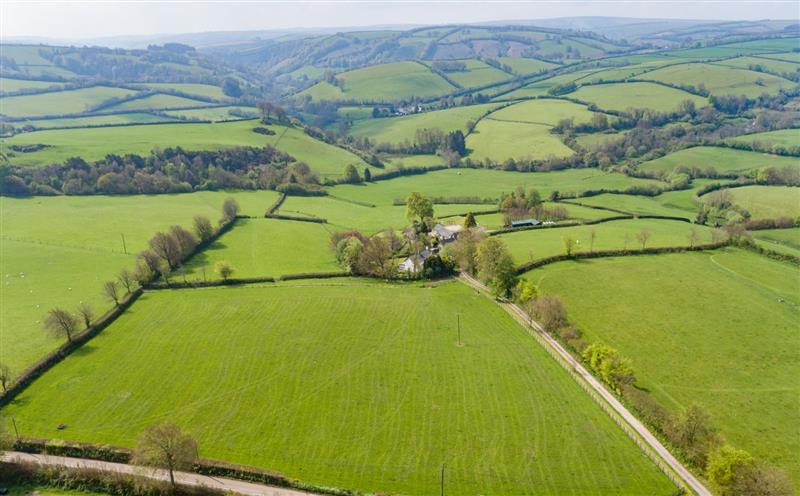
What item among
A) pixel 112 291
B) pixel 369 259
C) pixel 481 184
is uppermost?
pixel 481 184

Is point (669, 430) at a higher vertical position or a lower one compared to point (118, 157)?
lower

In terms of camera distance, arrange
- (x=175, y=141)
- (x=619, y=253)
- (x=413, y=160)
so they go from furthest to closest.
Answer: (x=413, y=160) < (x=175, y=141) < (x=619, y=253)

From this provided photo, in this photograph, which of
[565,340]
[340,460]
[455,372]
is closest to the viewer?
[340,460]

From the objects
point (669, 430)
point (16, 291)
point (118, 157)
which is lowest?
point (669, 430)

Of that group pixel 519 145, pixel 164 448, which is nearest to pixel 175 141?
pixel 519 145

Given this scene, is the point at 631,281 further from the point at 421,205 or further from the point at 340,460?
the point at 340,460

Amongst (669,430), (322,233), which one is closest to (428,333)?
A: (669,430)

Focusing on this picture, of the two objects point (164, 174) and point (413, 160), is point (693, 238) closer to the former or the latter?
point (413, 160)

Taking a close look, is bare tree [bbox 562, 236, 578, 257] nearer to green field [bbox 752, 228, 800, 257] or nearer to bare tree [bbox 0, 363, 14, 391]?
green field [bbox 752, 228, 800, 257]
